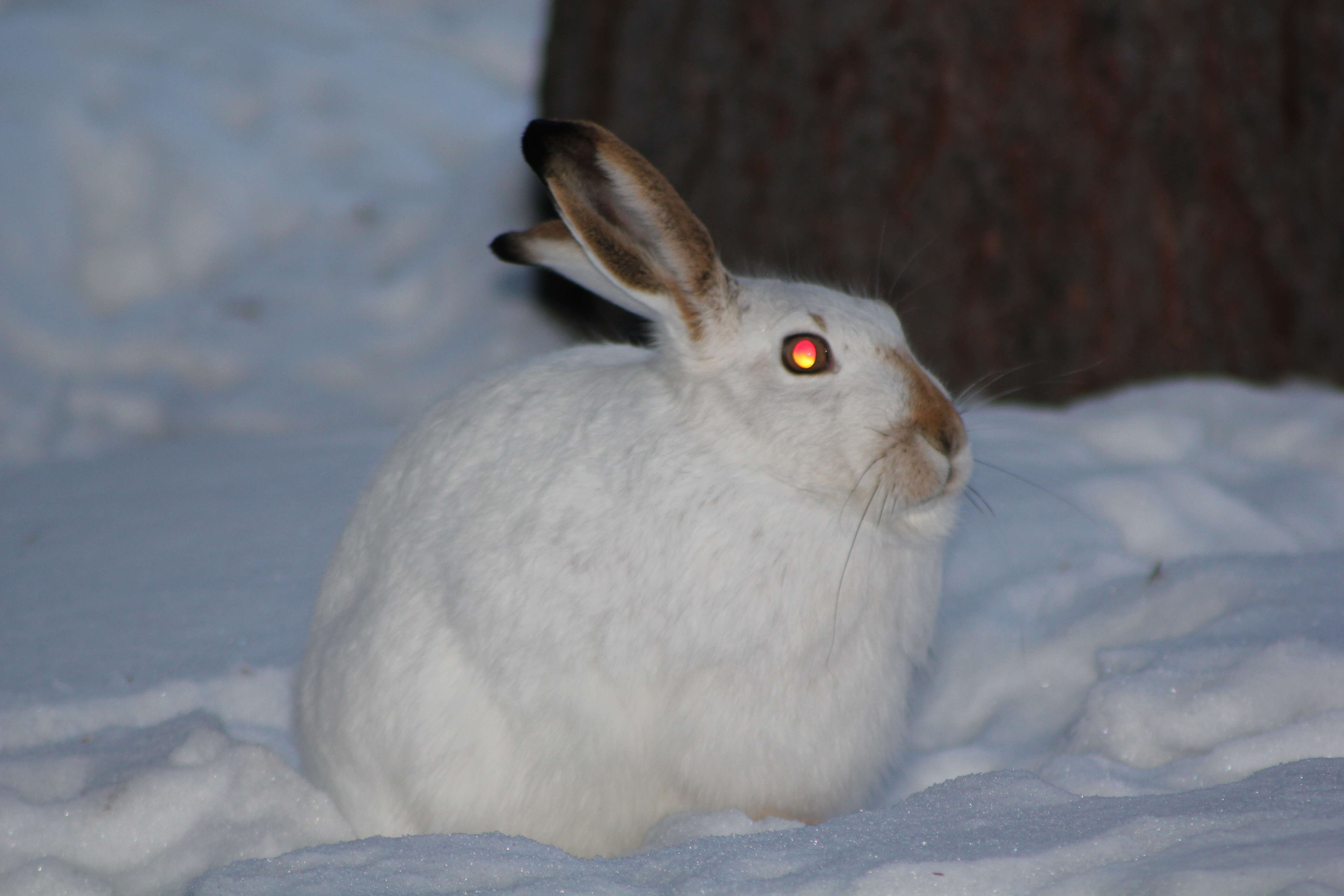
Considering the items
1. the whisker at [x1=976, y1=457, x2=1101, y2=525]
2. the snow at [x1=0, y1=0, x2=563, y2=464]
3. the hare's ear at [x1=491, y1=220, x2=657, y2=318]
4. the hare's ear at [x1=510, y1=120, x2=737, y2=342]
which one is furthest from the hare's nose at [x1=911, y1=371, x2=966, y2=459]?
the snow at [x1=0, y1=0, x2=563, y2=464]

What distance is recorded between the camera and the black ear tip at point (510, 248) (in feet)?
7.77

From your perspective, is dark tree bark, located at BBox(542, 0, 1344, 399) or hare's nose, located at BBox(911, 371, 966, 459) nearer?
hare's nose, located at BBox(911, 371, 966, 459)

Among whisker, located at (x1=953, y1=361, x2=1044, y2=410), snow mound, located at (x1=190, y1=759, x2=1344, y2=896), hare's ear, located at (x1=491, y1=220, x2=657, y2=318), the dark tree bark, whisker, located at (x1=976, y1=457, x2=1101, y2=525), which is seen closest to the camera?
snow mound, located at (x1=190, y1=759, x2=1344, y2=896)

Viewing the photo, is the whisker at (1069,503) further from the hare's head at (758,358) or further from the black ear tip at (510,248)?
the black ear tip at (510,248)

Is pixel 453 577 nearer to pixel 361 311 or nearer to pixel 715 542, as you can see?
pixel 715 542

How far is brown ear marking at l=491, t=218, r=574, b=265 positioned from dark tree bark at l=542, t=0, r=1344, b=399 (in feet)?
6.56

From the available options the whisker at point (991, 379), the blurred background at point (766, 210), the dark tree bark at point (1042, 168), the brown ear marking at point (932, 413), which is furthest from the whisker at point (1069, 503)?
the brown ear marking at point (932, 413)

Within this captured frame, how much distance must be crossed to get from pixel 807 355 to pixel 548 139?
1.87 feet

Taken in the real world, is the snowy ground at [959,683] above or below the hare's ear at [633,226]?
below

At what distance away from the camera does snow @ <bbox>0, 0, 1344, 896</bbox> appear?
1.77 meters

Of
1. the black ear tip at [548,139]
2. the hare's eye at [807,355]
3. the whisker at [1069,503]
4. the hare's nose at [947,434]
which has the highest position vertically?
the black ear tip at [548,139]

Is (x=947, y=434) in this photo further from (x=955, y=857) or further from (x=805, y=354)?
→ (x=955, y=857)

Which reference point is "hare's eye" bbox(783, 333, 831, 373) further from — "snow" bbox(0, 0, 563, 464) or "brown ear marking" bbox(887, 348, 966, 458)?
"snow" bbox(0, 0, 563, 464)

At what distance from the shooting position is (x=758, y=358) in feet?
7.10
